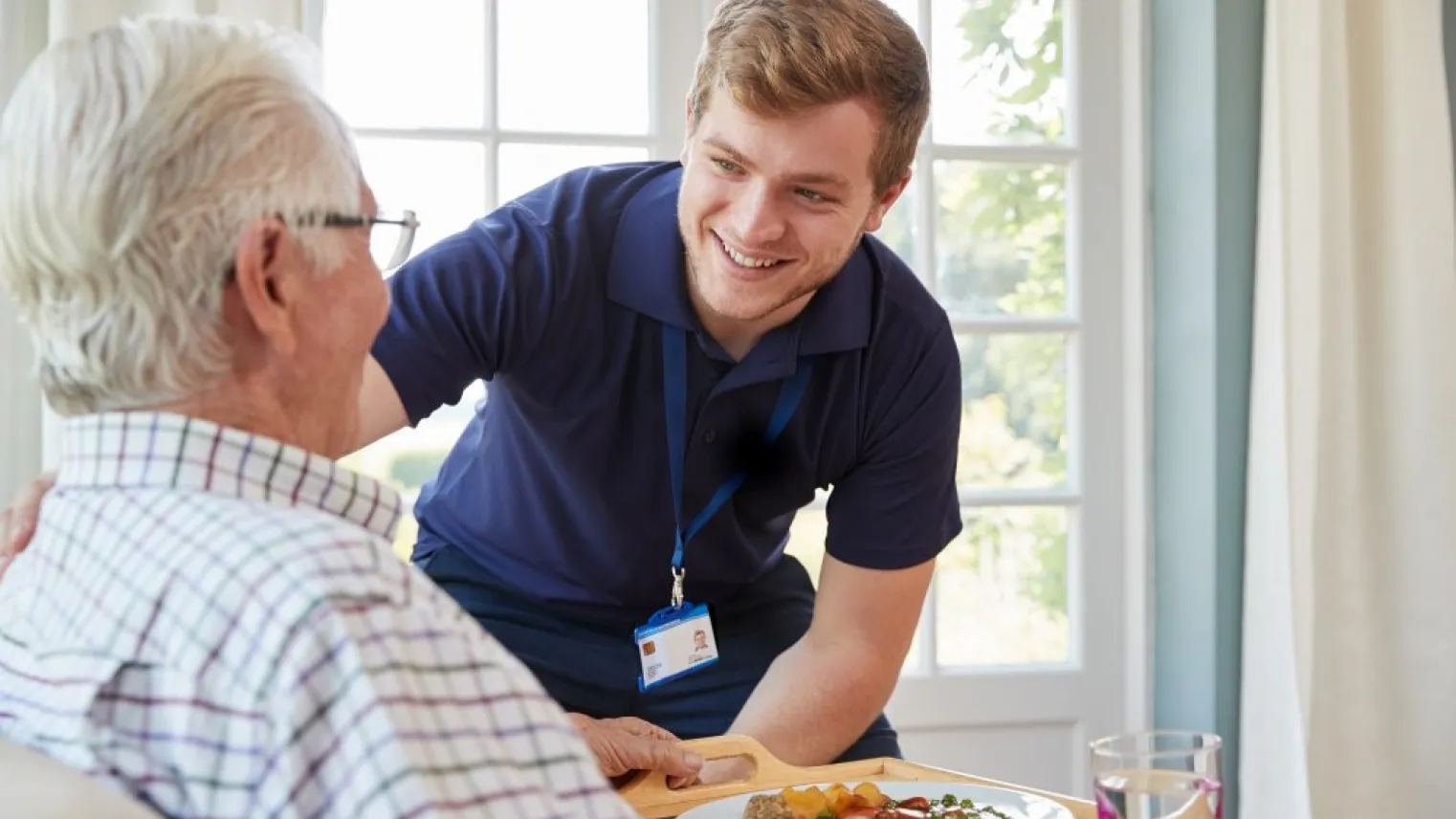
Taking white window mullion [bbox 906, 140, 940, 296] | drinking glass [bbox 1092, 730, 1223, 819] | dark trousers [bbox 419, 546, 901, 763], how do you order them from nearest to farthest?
drinking glass [bbox 1092, 730, 1223, 819] → dark trousers [bbox 419, 546, 901, 763] → white window mullion [bbox 906, 140, 940, 296]

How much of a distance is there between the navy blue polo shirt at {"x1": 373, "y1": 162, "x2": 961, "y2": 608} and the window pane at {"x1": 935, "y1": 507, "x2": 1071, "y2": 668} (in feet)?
3.62

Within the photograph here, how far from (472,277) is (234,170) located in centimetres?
96

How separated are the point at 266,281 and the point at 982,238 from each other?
7.82 ft

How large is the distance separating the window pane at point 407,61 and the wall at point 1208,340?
1.40 m

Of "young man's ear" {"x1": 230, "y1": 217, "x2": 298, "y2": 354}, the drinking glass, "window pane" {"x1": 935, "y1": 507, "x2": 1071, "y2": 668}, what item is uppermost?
"young man's ear" {"x1": 230, "y1": 217, "x2": 298, "y2": 354}

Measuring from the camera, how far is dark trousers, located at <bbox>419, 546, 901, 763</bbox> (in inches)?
82.6

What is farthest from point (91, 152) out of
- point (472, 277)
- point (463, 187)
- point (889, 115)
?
point (463, 187)

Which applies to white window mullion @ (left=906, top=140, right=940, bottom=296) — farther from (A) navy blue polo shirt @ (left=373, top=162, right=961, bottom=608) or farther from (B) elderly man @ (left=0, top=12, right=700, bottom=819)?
(B) elderly man @ (left=0, top=12, right=700, bottom=819)

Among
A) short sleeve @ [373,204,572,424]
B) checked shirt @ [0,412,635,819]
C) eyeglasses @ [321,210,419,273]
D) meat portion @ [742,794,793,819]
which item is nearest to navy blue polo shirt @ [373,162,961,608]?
short sleeve @ [373,204,572,424]

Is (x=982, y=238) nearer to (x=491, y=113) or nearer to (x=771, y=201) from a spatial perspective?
(x=491, y=113)

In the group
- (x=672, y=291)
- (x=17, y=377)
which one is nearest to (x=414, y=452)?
(x=17, y=377)

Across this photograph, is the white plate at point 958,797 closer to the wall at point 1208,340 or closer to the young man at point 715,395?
the young man at point 715,395

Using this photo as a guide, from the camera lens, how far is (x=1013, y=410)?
3.29 metres

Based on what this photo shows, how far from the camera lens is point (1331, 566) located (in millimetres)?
2965
